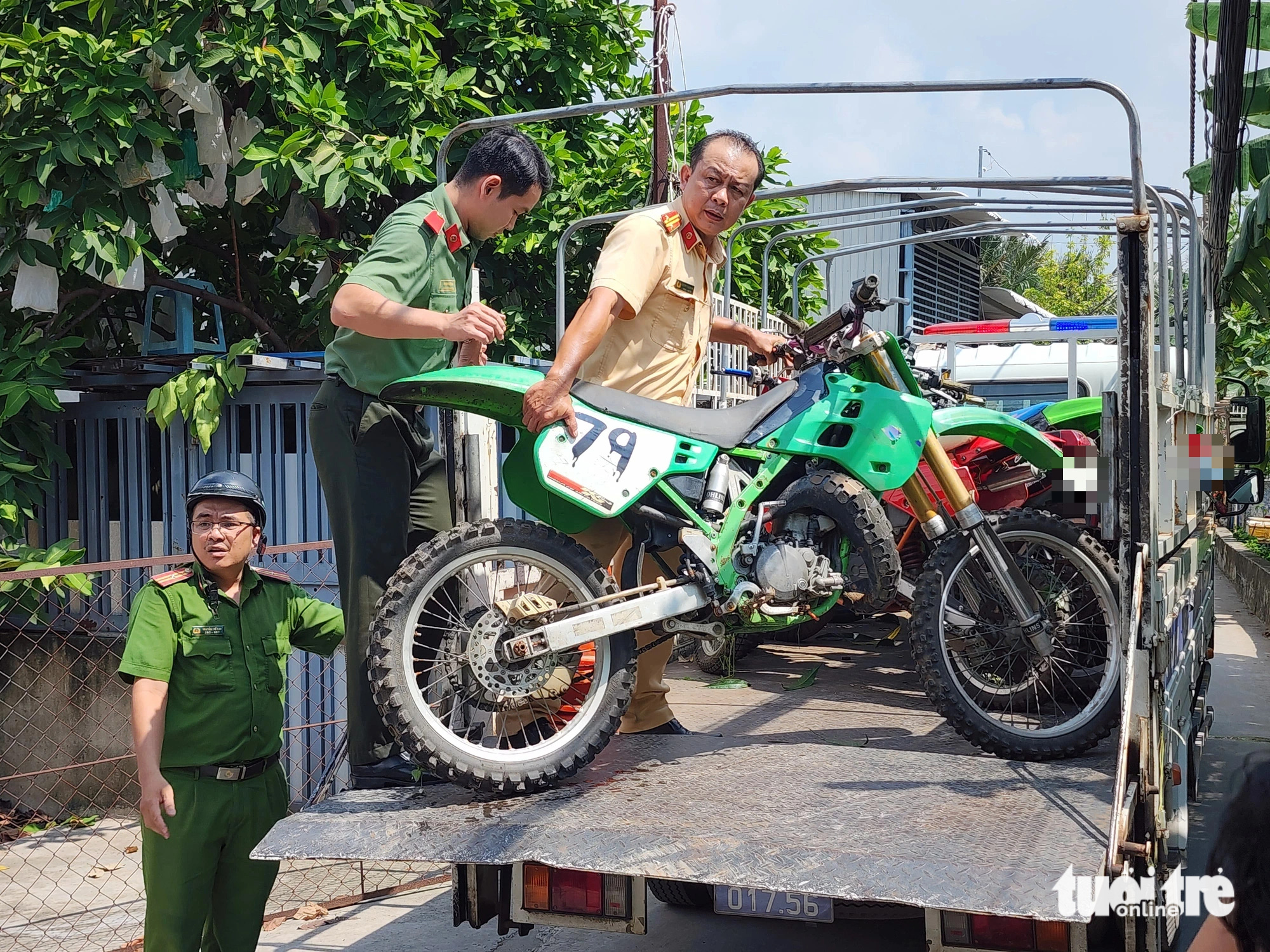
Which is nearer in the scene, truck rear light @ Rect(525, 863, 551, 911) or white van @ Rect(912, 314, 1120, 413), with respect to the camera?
truck rear light @ Rect(525, 863, 551, 911)

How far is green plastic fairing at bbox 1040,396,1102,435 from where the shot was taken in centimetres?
485

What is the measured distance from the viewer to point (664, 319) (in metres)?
3.97

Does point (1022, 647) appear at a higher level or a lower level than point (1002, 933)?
higher

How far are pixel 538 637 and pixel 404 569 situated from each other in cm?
40

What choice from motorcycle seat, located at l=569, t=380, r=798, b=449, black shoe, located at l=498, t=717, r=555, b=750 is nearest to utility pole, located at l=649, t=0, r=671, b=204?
motorcycle seat, located at l=569, t=380, r=798, b=449

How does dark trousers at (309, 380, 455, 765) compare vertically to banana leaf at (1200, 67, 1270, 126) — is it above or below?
below

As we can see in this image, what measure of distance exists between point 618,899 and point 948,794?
891mm

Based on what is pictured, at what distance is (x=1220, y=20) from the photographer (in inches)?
237

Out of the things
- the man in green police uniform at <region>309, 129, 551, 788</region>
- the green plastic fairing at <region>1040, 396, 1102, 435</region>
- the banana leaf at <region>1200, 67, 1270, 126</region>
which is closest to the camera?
the man in green police uniform at <region>309, 129, 551, 788</region>

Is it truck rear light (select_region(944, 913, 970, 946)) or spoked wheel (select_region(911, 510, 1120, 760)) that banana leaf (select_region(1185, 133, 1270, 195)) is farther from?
truck rear light (select_region(944, 913, 970, 946))

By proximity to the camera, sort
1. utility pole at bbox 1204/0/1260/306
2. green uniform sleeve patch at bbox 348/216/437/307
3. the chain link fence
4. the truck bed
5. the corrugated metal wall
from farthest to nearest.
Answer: the corrugated metal wall → the chain link fence → utility pole at bbox 1204/0/1260/306 → green uniform sleeve patch at bbox 348/216/437/307 → the truck bed

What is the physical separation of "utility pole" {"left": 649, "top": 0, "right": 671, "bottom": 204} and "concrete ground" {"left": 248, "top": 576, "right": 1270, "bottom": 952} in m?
3.23

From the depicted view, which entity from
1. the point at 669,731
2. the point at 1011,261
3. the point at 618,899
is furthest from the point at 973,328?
the point at 1011,261

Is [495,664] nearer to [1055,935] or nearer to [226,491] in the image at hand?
[226,491]
